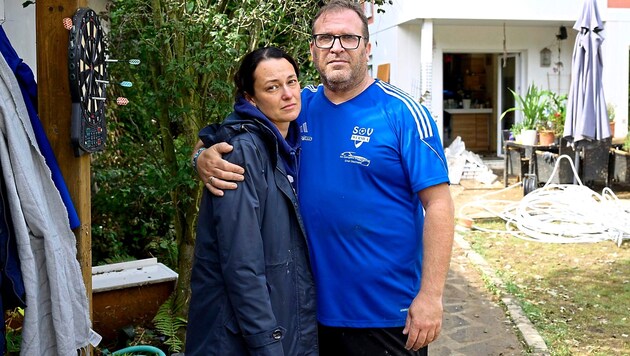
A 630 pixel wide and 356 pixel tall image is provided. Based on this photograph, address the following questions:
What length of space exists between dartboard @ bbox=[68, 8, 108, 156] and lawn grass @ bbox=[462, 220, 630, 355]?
3.79 m

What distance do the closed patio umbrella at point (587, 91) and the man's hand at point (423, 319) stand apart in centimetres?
923

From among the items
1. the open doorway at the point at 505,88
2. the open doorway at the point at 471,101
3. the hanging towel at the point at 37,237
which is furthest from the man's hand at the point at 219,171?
the open doorway at the point at 471,101

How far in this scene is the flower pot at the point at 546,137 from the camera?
1234 cm

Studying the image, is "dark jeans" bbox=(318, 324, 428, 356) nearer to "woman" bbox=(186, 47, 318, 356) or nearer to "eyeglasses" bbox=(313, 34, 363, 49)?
"woman" bbox=(186, 47, 318, 356)

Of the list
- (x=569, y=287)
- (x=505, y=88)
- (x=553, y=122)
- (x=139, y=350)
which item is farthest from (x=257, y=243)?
(x=505, y=88)

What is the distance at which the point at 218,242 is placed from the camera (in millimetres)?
2568

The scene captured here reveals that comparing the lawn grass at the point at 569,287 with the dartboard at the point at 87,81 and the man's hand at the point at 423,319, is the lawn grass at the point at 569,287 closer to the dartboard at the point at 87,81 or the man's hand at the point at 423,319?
the man's hand at the point at 423,319

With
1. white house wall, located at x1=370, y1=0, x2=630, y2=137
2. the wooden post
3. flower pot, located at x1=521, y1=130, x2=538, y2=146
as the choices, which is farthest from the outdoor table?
the wooden post

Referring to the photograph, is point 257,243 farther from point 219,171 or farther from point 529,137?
point 529,137

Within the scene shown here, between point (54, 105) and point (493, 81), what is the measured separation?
17291 millimetres

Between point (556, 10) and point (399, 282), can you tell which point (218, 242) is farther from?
point (556, 10)

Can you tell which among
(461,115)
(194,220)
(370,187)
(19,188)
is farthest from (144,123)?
(461,115)

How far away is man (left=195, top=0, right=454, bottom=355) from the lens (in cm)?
283

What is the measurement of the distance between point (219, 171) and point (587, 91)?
10242mm
